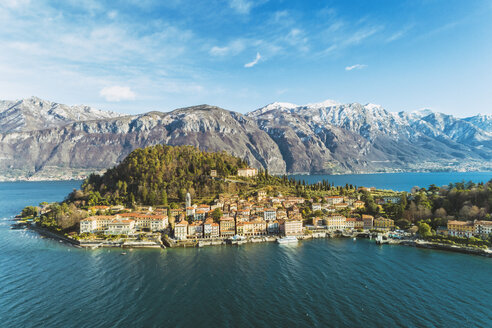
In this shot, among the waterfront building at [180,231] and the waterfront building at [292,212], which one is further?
the waterfront building at [292,212]

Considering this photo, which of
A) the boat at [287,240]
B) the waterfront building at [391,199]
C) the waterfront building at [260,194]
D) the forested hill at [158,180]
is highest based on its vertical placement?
the forested hill at [158,180]

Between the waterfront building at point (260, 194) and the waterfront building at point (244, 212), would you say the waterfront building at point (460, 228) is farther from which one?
the waterfront building at point (260, 194)

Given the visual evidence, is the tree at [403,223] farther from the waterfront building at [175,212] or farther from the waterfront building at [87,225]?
the waterfront building at [87,225]

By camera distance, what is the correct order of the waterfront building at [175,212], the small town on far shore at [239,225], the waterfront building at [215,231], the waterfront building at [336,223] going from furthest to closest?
the waterfront building at [175,212]
the waterfront building at [336,223]
the waterfront building at [215,231]
the small town on far shore at [239,225]

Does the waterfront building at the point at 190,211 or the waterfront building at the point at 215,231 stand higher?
the waterfront building at the point at 190,211

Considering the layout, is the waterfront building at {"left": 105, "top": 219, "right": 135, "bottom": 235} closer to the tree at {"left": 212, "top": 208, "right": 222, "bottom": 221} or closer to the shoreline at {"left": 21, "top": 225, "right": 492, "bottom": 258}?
the shoreline at {"left": 21, "top": 225, "right": 492, "bottom": 258}

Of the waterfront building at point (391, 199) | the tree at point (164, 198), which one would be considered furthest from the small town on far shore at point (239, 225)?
the tree at point (164, 198)

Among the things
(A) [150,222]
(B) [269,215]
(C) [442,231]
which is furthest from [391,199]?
(A) [150,222]

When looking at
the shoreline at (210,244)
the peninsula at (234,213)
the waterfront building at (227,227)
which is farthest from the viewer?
the waterfront building at (227,227)
